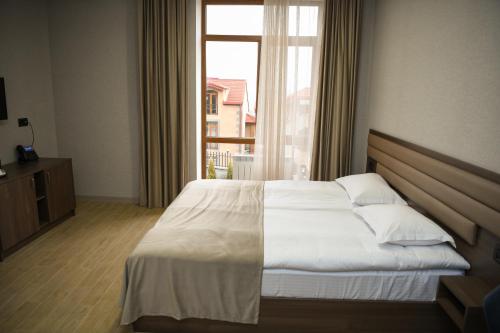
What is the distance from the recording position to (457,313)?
1.99 meters

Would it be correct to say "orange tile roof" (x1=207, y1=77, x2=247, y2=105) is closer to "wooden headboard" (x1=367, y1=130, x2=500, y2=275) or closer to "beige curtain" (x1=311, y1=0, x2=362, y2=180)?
"beige curtain" (x1=311, y1=0, x2=362, y2=180)

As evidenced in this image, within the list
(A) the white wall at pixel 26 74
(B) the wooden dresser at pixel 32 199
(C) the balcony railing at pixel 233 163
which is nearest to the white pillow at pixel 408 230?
(C) the balcony railing at pixel 233 163

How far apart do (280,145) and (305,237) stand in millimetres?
2084

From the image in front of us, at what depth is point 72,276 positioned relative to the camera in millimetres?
3039

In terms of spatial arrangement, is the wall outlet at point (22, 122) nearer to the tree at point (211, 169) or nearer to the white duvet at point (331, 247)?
the tree at point (211, 169)

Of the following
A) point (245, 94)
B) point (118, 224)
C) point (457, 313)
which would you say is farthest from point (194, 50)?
point (457, 313)

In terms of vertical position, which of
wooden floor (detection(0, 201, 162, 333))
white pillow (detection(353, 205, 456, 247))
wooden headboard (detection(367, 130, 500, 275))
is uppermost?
wooden headboard (detection(367, 130, 500, 275))

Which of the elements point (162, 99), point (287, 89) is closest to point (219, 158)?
point (162, 99)

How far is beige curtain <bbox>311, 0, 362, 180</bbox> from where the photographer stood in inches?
160

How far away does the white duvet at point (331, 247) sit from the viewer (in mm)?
2195

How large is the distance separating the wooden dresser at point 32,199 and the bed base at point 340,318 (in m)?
2.05

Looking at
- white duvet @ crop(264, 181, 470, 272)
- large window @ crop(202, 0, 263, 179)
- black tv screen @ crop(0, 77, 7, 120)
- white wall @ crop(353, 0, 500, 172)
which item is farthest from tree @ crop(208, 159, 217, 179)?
black tv screen @ crop(0, 77, 7, 120)

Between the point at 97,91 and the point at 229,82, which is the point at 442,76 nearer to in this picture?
the point at 229,82

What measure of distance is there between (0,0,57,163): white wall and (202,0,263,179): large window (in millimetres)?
1834
